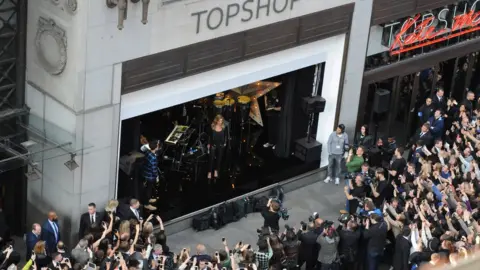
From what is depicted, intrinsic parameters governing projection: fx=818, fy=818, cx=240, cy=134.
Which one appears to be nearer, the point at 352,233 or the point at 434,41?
the point at 352,233

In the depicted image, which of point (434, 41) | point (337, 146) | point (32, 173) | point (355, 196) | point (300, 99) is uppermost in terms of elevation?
point (434, 41)

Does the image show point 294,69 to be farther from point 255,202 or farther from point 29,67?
point 29,67

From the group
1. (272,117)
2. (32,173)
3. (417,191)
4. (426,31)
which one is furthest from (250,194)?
(426,31)

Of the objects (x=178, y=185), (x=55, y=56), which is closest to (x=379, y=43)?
(x=178, y=185)

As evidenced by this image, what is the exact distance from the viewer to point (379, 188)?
17.7m

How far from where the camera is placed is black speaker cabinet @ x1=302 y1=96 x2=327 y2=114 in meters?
19.4

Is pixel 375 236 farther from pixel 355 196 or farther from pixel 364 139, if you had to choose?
pixel 364 139

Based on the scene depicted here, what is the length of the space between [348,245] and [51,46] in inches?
260

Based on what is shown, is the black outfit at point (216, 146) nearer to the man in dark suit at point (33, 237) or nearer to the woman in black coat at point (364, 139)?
the woman in black coat at point (364, 139)

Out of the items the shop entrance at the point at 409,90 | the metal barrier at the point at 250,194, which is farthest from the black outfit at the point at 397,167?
the shop entrance at the point at 409,90

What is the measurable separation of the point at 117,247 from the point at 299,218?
235 inches

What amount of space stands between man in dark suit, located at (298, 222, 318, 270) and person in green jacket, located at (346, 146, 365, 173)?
385 centimetres

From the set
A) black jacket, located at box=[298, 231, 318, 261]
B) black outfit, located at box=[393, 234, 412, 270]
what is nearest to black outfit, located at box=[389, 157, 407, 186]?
black outfit, located at box=[393, 234, 412, 270]

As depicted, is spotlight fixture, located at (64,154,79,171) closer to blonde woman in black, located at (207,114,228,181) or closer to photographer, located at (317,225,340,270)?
blonde woman in black, located at (207,114,228,181)
